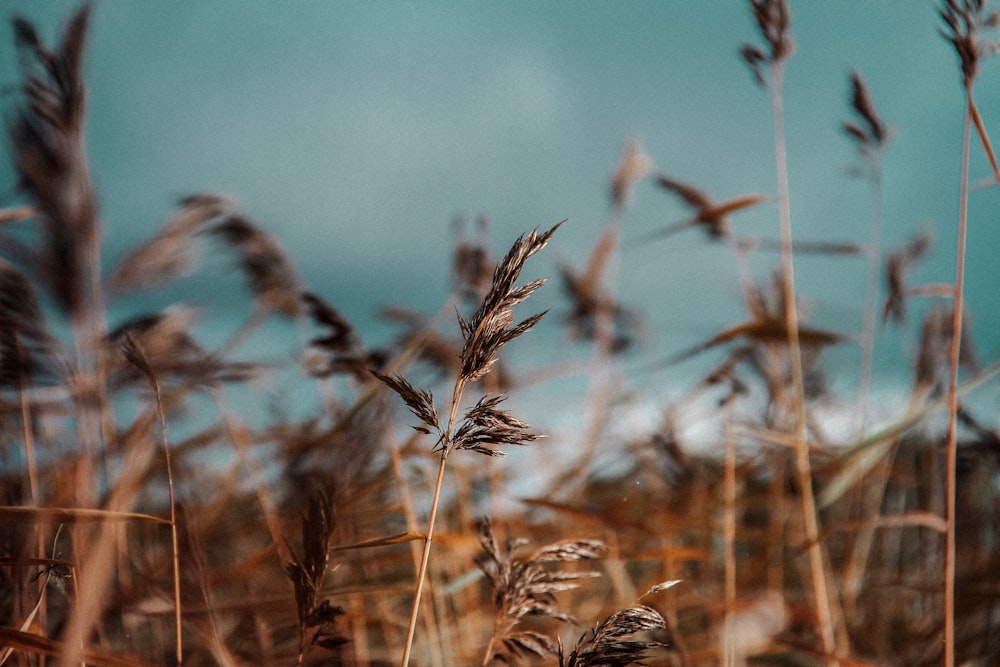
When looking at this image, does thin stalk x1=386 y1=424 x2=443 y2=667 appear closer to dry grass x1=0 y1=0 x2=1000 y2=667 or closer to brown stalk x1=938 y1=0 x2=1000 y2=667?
dry grass x1=0 y1=0 x2=1000 y2=667

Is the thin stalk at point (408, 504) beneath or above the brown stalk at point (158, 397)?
beneath

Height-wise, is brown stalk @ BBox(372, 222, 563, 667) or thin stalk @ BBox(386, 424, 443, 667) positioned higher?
brown stalk @ BBox(372, 222, 563, 667)

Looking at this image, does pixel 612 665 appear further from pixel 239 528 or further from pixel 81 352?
pixel 239 528

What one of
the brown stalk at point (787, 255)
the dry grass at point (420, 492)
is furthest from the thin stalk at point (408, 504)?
the brown stalk at point (787, 255)

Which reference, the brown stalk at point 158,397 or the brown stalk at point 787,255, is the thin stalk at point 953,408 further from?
the brown stalk at point 158,397

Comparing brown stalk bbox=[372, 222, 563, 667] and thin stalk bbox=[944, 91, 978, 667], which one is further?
thin stalk bbox=[944, 91, 978, 667]

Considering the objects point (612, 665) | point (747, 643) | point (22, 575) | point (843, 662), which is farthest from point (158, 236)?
point (747, 643)

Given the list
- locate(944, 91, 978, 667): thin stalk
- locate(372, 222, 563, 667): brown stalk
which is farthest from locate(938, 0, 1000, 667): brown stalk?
locate(372, 222, 563, 667): brown stalk

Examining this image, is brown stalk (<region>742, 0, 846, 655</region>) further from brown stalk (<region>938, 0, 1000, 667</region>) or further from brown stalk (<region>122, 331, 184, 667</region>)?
brown stalk (<region>122, 331, 184, 667</region>)

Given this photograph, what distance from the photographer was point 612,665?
Result: 54 centimetres

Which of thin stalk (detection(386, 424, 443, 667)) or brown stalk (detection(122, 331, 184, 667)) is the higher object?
brown stalk (detection(122, 331, 184, 667))

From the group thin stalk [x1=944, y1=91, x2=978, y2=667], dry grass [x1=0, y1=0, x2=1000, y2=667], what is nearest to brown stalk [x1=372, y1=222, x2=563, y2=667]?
dry grass [x1=0, y1=0, x2=1000, y2=667]

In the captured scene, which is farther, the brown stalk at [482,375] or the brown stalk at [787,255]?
the brown stalk at [787,255]

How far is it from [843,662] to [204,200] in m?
1.13
